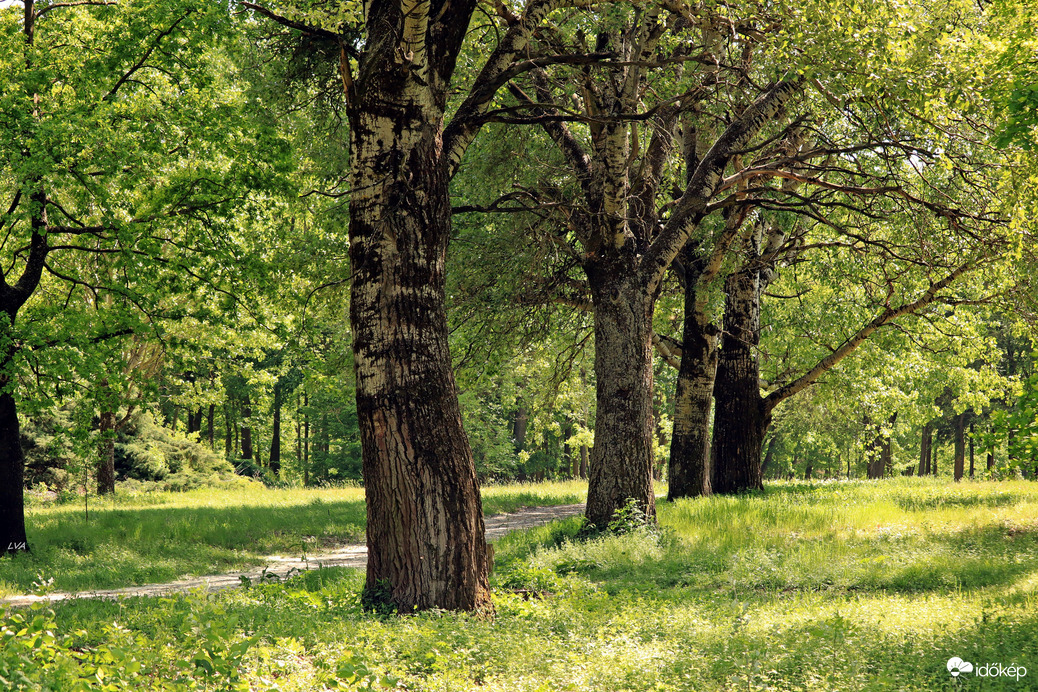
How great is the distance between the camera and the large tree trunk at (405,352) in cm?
686

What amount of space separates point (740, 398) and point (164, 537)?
1191cm

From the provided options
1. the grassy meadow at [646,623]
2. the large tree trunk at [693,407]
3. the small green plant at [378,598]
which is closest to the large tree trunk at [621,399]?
the grassy meadow at [646,623]

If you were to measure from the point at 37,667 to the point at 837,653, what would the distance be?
16.9 ft

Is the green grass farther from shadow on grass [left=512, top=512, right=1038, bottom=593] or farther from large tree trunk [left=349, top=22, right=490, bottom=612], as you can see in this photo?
shadow on grass [left=512, top=512, right=1038, bottom=593]

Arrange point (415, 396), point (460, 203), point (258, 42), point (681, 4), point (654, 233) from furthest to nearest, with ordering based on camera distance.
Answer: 1. point (460, 203)
2. point (654, 233)
3. point (258, 42)
4. point (681, 4)
5. point (415, 396)

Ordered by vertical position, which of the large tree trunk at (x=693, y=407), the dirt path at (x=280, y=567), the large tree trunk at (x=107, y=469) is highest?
the large tree trunk at (x=693, y=407)

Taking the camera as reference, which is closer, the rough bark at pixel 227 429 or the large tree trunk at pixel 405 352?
the large tree trunk at pixel 405 352

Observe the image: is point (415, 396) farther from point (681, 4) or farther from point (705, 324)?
point (705, 324)

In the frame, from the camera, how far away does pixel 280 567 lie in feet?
41.8

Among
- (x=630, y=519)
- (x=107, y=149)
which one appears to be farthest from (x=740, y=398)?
(x=107, y=149)

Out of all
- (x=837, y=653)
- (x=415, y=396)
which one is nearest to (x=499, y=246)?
(x=415, y=396)

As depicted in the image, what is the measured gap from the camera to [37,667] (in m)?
4.32

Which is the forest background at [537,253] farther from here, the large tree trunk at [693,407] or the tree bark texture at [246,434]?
the tree bark texture at [246,434]

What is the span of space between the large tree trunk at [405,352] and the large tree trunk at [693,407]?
872cm
